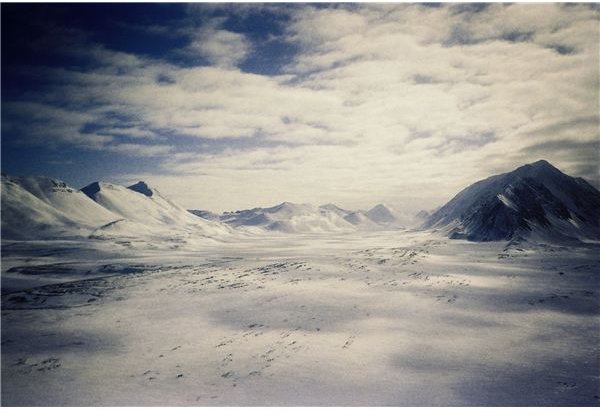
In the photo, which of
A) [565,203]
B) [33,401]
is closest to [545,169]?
[565,203]

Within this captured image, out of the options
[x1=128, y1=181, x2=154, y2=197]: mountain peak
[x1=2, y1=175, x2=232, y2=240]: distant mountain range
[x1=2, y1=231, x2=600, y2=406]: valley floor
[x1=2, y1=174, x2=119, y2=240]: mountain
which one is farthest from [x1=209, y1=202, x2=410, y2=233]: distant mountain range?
[x1=2, y1=231, x2=600, y2=406]: valley floor

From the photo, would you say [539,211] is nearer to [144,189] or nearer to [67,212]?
[67,212]

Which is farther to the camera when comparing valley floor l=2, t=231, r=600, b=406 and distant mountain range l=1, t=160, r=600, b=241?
distant mountain range l=1, t=160, r=600, b=241

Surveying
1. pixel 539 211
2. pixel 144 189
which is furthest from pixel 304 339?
pixel 144 189

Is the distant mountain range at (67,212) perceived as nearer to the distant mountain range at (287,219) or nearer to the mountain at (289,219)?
the mountain at (289,219)

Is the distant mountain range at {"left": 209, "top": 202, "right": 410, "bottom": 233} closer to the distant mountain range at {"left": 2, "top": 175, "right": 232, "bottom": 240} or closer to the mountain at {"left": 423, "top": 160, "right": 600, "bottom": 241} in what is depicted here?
the distant mountain range at {"left": 2, "top": 175, "right": 232, "bottom": 240}

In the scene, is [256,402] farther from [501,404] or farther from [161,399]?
[501,404]

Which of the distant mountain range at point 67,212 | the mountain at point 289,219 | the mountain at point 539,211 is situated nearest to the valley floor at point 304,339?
the distant mountain range at point 67,212
